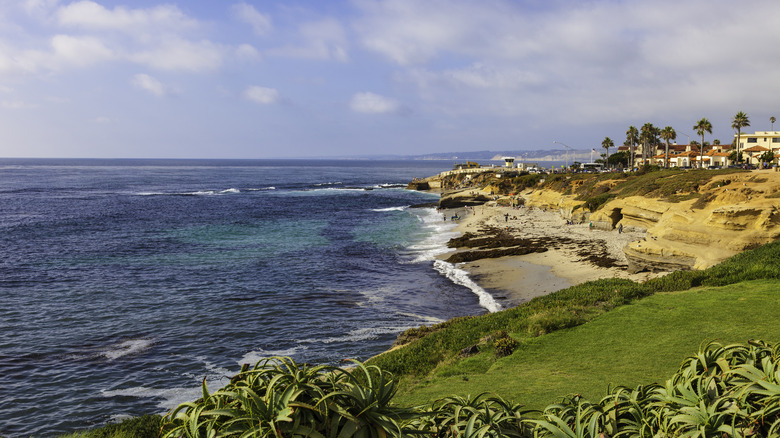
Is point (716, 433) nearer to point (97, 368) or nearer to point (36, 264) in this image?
point (97, 368)

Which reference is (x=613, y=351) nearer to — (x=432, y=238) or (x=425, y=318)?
(x=425, y=318)

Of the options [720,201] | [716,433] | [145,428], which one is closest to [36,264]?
[145,428]

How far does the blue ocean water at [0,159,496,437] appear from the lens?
17625 mm

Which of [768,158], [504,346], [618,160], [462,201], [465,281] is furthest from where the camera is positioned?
[618,160]

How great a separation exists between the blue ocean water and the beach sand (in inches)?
→ 73.3

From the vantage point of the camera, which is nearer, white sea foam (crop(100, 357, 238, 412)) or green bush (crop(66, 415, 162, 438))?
green bush (crop(66, 415, 162, 438))

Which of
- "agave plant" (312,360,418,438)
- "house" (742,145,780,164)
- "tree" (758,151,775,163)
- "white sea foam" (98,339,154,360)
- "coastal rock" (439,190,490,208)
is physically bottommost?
"white sea foam" (98,339,154,360)

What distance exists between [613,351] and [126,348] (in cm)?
1916

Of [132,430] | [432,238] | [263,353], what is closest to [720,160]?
[432,238]

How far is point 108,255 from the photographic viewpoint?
136 feet

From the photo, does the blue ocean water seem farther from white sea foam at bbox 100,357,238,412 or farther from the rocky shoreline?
the rocky shoreline

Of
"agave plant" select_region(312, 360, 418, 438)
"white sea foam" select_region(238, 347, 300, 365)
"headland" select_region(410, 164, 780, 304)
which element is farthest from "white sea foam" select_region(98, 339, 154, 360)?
"agave plant" select_region(312, 360, 418, 438)

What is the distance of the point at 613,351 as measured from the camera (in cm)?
1243

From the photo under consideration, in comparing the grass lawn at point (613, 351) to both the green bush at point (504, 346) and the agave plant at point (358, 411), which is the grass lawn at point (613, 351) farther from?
the agave plant at point (358, 411)
